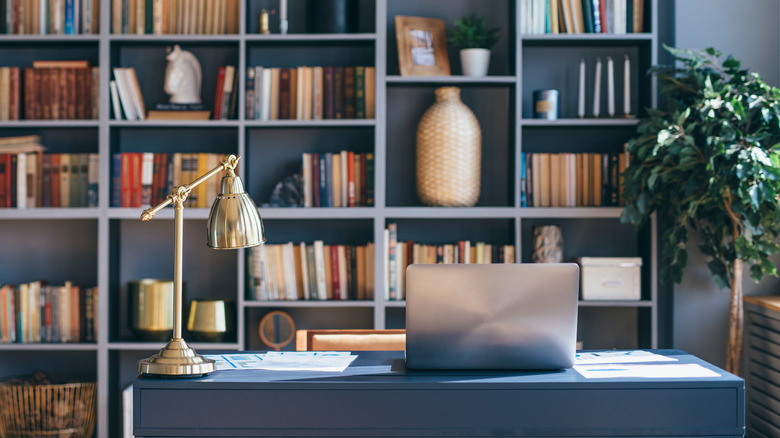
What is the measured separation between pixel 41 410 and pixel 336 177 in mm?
1724

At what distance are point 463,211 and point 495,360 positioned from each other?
159cm

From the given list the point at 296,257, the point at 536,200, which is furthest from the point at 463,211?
the point at 296,257

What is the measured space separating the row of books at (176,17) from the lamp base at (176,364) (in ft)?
6.84

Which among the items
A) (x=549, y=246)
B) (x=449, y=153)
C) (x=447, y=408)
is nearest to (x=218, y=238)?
(x=447, y=408)

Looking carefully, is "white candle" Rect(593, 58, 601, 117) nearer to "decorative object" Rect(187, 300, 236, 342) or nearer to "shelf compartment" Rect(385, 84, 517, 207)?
"shelf compartment" Rect(385, 84, 517, 207)

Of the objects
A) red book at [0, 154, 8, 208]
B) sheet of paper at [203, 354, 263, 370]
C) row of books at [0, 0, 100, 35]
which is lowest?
sheet of paper at [203, 354, 263, 370]

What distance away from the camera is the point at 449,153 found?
10.8ft

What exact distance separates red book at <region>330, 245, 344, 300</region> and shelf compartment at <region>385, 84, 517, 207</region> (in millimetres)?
408

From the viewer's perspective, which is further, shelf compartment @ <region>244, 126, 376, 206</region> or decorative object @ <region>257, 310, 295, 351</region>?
shelf compartment @ <region>244, 126, 376, 206</region>

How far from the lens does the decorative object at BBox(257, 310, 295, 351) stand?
11.3ft

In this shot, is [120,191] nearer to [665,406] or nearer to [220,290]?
[220,290]

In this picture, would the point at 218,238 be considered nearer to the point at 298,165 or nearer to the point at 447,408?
the point at 447,408

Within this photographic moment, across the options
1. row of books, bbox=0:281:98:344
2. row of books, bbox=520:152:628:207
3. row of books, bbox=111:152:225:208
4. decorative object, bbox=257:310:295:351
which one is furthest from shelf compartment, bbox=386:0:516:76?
row of books, bbox=0:281:98:344

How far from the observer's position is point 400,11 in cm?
360
